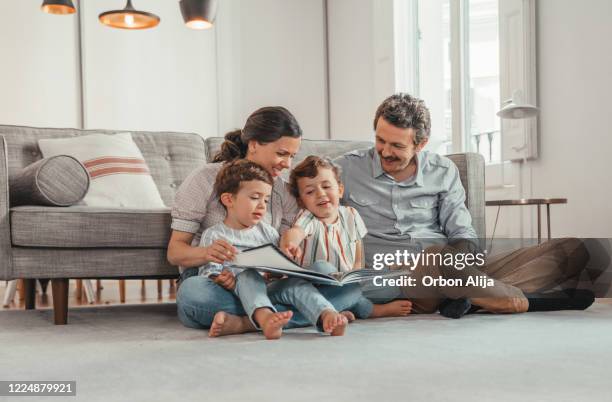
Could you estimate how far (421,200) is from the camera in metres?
2.44

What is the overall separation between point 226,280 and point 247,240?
179 millimetres

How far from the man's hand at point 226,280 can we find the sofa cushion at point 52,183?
660mm

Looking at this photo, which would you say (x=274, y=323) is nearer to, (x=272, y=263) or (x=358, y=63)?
(x=272, y=263)

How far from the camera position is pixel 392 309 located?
89.9 inches

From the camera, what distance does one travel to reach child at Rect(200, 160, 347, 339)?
1.87 metres

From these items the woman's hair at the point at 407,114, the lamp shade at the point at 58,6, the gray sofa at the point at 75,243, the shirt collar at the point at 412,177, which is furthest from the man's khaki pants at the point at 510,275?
the lamp shade at the point at 58,6

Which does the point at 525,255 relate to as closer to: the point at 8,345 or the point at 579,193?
the point at 579,193

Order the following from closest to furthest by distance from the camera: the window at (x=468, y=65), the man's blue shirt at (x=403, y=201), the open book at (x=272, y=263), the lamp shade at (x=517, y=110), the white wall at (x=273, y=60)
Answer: the open book at (x=272, y=263)
the man's blue shirt at (x=403, y=201)
the lamp shade at (x=517, y=110)
the window at (x=468, y=65)
the white wall at (x=273, y=60)

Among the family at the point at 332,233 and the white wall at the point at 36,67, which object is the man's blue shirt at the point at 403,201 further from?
the white wall at the point at 36,67

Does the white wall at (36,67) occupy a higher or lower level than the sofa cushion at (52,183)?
Result: higher

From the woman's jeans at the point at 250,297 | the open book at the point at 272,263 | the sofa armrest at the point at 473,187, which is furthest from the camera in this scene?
the sofa armrest at the point at 473,187

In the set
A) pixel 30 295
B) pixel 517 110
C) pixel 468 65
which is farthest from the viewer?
pixel 468 65

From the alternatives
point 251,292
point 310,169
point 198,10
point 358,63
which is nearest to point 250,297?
point 251,292

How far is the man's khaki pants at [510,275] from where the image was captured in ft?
7.39
